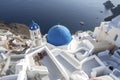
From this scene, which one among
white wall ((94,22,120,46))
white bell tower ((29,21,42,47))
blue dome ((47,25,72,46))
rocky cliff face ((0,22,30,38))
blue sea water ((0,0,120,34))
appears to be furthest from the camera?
blue sea water ((0,0,120,34))

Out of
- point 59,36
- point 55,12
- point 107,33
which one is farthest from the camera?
point 55,12

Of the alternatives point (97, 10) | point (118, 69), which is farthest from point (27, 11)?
point (118, 69)

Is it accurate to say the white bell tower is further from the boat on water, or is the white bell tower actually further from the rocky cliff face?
the rocky cliff face

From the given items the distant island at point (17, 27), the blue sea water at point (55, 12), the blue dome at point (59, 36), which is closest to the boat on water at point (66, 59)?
the blue dome at point (59, 36)

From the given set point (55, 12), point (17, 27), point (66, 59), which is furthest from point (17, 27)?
point (66, 59)

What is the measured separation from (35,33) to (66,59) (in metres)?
6.58

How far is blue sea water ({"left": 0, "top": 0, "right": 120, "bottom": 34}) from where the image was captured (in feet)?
224

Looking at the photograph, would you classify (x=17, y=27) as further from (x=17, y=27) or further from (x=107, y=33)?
(x=107, y=33)

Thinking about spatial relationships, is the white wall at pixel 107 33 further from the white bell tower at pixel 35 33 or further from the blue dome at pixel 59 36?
the white bell tower at pixel 35 33

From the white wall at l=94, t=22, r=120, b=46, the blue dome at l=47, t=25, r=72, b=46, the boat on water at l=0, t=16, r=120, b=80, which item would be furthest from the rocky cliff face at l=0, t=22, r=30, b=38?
the blue dome at l=47, t=25, r=72, b=46

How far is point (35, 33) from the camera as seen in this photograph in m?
33.5

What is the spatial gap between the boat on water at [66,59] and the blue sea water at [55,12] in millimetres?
28741

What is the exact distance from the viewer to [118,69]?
3041 centimetres

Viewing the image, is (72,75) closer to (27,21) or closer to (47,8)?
(27,21)
